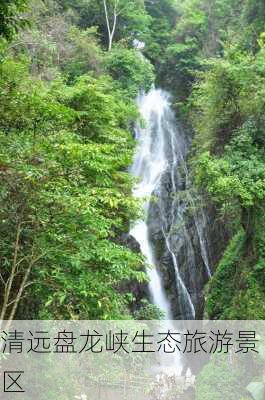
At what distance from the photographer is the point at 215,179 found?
322 inches

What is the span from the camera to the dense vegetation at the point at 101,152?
14.0 ft

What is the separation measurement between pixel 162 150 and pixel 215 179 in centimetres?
964

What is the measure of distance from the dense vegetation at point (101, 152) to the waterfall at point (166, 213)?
1283 millimetres

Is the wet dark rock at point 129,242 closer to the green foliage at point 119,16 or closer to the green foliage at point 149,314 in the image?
the green foliage at point 149,314

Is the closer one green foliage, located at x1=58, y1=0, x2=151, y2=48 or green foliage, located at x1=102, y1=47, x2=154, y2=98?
green foliage, located at x1=102, y1=47, x2=154, y2=98

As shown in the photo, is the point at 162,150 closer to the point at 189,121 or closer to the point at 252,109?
the point at 189,121

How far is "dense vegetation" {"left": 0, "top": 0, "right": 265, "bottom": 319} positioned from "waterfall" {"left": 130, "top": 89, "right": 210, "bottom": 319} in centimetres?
128

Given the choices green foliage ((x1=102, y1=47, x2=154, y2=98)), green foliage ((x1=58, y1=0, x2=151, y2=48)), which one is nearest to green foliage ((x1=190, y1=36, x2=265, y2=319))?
green foliage ((x1=102, y1=47, x2=154, y2=98))

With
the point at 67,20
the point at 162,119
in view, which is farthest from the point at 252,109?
the point at 67,20

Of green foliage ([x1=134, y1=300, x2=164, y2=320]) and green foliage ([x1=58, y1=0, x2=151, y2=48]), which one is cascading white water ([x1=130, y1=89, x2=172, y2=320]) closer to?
green foliage ([x1=134, y1=300, x2=164, y2=320])

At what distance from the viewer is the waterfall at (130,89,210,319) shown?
13734 mm

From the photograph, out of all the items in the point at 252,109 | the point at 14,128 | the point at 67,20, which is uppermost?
the point at 67,20

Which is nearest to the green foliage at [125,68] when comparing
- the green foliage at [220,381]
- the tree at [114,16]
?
the tree at [114,16]

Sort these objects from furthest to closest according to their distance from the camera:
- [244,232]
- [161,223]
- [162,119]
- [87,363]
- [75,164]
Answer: [162,119] < [161,223] < [244,232] < [87,363] < [75,164]
